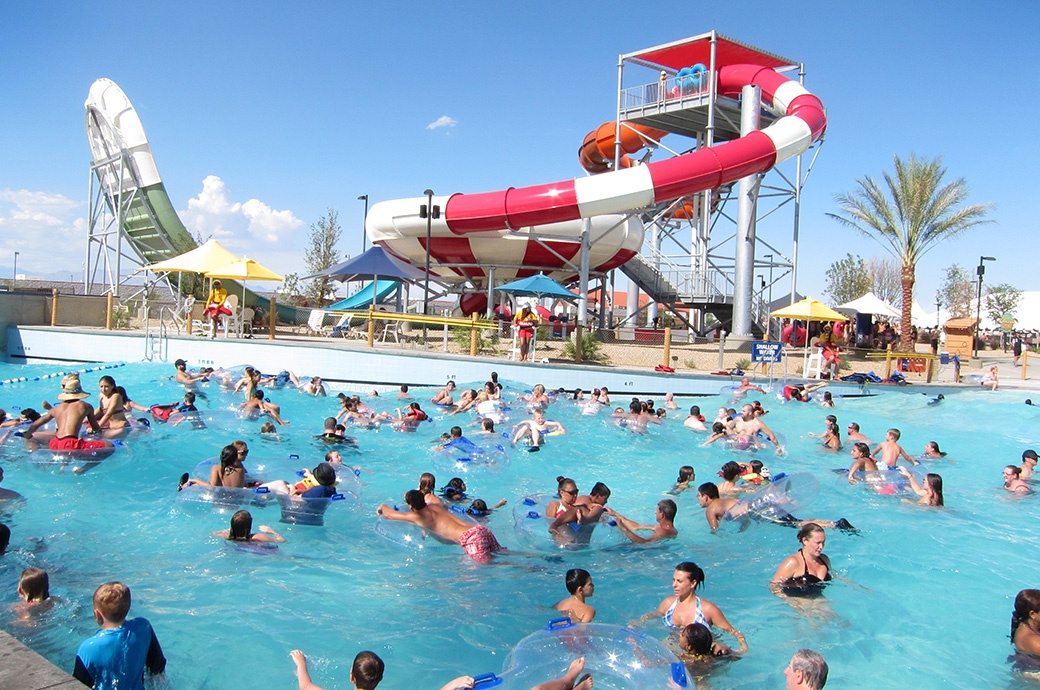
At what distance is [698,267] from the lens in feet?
79.0

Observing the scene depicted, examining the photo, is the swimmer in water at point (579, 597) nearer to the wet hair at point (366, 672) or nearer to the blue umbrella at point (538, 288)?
the wet hair at point (366, 672)

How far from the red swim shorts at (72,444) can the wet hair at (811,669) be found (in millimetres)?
7679

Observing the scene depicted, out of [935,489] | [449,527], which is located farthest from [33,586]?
[935,489]

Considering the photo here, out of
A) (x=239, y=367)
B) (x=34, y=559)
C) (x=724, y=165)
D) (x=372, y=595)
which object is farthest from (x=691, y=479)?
(x=724, y=165)

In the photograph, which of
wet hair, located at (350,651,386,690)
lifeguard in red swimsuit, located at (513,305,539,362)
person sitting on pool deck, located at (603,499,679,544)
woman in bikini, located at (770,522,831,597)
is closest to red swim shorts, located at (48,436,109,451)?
person sitting on pool deck, located at (603,499,679,544)

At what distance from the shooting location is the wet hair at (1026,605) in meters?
4.73

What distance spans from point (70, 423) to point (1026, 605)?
29.8 feet

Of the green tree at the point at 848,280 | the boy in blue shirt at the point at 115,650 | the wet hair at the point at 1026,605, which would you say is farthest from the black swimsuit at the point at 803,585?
Result: the green tree at the point at 848,280

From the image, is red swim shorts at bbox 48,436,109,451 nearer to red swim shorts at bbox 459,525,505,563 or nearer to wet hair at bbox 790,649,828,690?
red swim shorts at bbox 459,525,505,563

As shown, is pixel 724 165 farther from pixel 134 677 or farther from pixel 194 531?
pixel 134 677

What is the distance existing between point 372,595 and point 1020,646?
14.8ft

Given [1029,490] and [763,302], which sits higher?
[763,302]

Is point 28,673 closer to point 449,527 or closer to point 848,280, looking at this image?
point 449,527

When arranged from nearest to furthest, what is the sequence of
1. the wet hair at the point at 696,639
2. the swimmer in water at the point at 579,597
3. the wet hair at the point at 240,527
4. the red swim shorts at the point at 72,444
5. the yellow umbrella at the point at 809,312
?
the wet hair at the point at 696,639
the swimmer in water at the point at 579,597
the wet hair at the point at 240,527
the red swim shorts at the point at 72,444
the yellow umbrella at the point at 809,312
